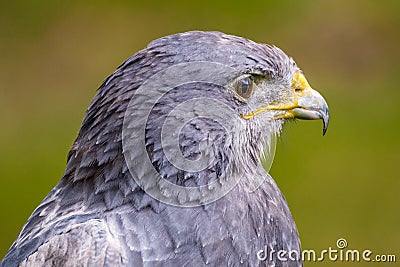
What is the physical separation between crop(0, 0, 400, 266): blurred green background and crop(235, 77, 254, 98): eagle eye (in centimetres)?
361

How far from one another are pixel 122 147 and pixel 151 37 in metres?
6.11

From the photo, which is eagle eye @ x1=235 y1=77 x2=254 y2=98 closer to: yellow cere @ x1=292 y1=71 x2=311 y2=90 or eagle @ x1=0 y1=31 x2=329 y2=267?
eagle @ x1=0 y1=31 x2=329 y2=267

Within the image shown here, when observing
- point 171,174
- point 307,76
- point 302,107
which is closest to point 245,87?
point 302,107

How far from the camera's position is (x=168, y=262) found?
3.87 metres

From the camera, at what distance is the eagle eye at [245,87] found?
4117mm

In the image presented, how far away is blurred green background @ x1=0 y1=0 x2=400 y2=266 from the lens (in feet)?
26.5

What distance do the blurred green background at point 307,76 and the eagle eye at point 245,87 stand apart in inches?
142

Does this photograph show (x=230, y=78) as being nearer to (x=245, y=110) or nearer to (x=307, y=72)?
(x=245, y=110)

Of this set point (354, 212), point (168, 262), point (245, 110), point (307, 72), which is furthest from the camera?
Result: point (307, 72)

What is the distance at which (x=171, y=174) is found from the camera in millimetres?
3961

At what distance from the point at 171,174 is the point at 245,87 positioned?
483 mm

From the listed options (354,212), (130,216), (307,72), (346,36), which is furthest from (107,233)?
(346,36)

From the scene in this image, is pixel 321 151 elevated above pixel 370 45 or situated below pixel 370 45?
below

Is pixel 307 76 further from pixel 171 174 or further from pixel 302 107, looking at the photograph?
pixel 171 174
